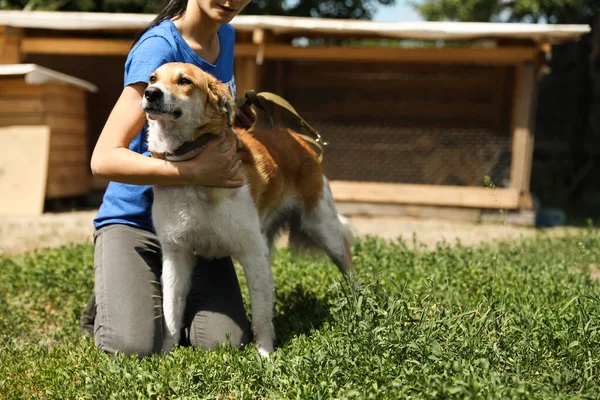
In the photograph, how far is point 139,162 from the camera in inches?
119

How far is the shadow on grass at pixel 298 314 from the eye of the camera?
11.8 ft

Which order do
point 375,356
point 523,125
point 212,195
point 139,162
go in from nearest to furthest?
point 375,356, point 139,162, point 212,195, point 523,125

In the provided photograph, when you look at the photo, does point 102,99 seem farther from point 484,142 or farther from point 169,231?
point 169,231

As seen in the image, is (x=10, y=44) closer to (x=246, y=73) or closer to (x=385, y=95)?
(x=246, y=73)

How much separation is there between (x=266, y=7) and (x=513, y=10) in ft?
17.0

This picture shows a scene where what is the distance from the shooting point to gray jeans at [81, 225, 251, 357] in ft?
10.8

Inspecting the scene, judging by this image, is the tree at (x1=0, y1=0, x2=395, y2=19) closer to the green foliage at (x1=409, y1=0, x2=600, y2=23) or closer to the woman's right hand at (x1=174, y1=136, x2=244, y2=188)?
the green foliage at (x1=409, y1=0, x2=600, y2=23)

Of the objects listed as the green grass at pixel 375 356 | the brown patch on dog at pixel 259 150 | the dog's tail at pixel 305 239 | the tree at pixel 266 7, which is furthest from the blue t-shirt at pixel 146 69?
the tree at pixel 266 7

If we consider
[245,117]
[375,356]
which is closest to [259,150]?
[245,117]

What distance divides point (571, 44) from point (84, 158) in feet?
32.7

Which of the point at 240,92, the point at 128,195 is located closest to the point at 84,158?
the point at 240,92

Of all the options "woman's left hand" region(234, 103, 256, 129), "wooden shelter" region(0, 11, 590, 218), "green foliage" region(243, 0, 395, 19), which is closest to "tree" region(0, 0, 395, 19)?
"green foliage" region(243, 0, 395, 19)

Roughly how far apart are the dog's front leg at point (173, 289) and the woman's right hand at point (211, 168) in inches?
17.7

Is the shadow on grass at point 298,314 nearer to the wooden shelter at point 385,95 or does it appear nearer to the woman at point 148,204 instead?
the woman at point 148,204
